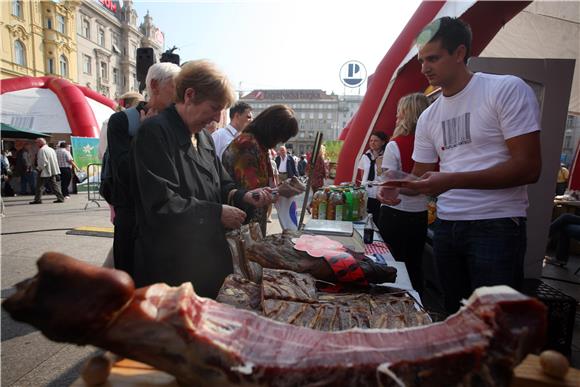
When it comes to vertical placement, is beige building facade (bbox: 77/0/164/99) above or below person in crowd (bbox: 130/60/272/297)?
above

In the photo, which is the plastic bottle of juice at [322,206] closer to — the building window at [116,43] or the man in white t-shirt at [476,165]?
the man in white t-shirt at [476,165]

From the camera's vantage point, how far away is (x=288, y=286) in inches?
52.0

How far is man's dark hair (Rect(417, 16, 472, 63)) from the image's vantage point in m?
1.87

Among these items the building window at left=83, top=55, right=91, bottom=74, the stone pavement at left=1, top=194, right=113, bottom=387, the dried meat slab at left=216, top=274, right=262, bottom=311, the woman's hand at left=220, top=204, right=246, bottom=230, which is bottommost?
the stone pavement at left=1, top=194, right=113, bottom=387

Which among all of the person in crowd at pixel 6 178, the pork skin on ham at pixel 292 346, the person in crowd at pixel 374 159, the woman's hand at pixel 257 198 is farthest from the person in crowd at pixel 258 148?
the person in crowd at pixel 6 178

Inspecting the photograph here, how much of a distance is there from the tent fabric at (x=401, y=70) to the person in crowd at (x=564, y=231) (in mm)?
2985

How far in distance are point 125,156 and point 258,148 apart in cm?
106

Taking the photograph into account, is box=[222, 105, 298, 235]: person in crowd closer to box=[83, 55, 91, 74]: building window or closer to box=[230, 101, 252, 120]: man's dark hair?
box=[230, 101, 252, 120]: man's dark hair

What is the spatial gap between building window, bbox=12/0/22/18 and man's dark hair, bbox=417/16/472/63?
37.6 meters

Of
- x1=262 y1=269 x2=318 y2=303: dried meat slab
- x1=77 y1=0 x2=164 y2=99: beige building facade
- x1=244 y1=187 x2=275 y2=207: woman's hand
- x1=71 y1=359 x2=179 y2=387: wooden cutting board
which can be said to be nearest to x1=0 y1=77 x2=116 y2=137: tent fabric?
x1=244 y1=187 x2=275 y2=207: woman's hand

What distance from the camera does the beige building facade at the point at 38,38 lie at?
1081 inches

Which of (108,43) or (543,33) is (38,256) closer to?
(543,33)

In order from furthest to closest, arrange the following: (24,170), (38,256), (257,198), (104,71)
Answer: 1. (104,71)
2. (24,170)
3. (38,256)
4. (257,198)

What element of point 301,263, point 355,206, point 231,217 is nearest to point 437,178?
point 301,263
